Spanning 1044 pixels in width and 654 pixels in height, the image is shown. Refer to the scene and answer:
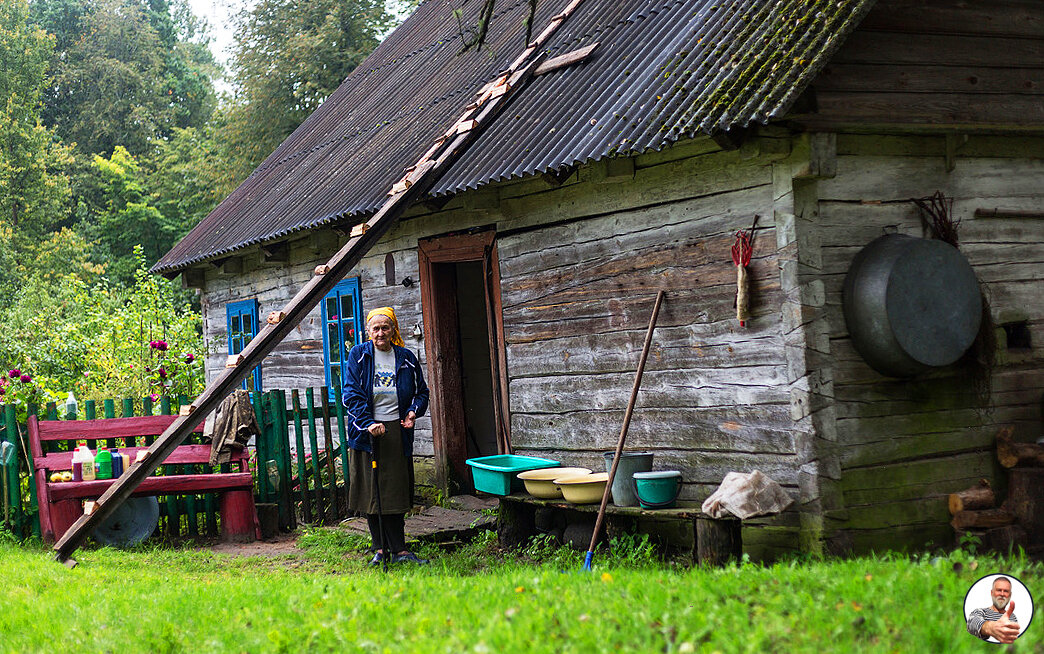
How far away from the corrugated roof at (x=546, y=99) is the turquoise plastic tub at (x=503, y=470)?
222cm

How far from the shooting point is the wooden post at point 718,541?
6.02 meters

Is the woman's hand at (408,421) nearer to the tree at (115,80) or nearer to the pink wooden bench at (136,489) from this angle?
the pink wooden bench at (136,489)

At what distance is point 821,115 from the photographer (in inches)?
243

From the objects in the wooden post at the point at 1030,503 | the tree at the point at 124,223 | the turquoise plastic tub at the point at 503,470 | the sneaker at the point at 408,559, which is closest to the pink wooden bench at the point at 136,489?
the sneaker at the point at 408,559

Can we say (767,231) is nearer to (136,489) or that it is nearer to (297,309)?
(297,309)

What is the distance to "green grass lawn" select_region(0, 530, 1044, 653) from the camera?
3807 mm

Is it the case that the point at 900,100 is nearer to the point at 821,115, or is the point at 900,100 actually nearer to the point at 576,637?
the point at 821,115

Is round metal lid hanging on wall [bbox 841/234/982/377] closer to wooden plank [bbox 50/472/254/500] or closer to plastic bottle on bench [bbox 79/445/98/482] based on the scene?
wooden plank [bbox 50/472/254/500]

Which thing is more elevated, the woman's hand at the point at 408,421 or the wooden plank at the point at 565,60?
the wooden plank at the point at 565,60

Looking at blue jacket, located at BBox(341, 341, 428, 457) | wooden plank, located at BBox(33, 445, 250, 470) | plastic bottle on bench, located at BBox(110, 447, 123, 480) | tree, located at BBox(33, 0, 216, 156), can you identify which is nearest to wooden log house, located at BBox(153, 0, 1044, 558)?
blue jacket, located at BBox(341, 341, 428, 457)

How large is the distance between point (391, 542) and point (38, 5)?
37360 millimetres

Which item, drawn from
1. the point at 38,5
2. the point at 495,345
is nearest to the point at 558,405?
the point at 495,345

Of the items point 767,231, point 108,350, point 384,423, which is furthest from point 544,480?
point 108,350

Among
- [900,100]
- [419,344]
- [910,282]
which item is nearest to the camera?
[910,282]
